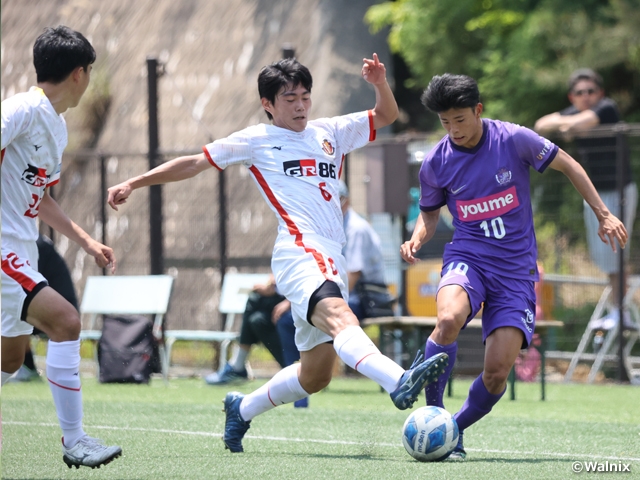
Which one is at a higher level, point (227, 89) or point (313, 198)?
point (227, 89)

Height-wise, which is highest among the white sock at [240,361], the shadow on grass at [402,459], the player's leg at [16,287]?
the player's leg at [16,287]

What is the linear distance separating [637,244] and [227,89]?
29.9ft

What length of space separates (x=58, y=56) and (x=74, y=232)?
0.96m

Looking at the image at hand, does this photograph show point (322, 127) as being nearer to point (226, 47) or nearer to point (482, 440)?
point (482, 440)

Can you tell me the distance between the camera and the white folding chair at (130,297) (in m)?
11.9

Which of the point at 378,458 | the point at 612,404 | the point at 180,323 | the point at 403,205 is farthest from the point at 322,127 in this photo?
the point at 180,323

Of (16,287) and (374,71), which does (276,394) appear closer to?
(16,287)

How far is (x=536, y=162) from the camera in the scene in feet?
19.4

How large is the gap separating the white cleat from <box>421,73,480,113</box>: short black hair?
100 inches

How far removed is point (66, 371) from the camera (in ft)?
17.2

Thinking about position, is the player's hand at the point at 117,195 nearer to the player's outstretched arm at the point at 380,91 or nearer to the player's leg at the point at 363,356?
the player's leg at the point at 363,356

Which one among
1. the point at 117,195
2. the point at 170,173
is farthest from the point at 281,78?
the point at 117,195

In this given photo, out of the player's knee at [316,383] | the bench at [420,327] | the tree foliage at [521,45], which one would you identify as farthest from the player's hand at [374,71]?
the tree foliage at [521,45]

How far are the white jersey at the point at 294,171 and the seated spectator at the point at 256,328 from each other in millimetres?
4843
